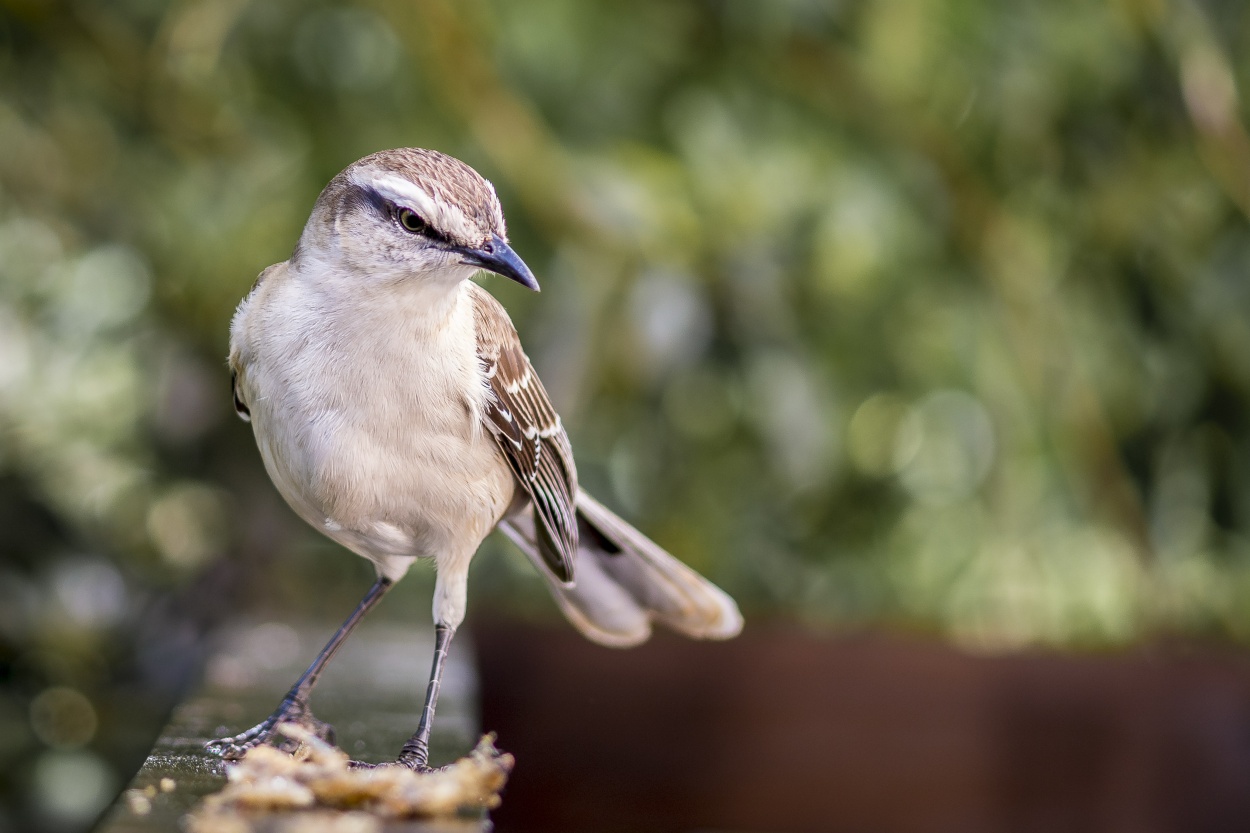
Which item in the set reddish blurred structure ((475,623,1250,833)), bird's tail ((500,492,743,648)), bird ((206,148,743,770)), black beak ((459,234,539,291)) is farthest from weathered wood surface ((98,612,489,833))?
black beak ((459,234,539,291))

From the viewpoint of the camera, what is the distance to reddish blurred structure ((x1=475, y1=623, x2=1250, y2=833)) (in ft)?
13.0

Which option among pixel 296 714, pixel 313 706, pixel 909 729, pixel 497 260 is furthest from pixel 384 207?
pixel 909 729

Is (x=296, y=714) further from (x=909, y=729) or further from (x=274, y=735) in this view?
(x=909, y=729)

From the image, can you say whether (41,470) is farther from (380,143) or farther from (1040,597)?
(1040,597)

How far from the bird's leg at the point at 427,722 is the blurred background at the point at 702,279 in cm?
135

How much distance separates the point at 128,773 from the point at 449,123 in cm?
212

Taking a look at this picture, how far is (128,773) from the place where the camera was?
371 centimetres

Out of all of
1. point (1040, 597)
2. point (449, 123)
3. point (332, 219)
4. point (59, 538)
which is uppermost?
point (449, 123)

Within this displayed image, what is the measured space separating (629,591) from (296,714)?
756 mm

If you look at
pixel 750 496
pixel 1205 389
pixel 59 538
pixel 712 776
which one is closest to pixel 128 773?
pixel 59 538

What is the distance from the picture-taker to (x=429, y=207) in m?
1.86

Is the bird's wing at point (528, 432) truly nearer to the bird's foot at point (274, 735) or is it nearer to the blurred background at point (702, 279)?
the bird's foot at point (274, 735)

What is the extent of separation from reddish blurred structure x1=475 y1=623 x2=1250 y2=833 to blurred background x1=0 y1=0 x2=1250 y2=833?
0.04 metres

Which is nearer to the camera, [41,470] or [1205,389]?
[41,470]
